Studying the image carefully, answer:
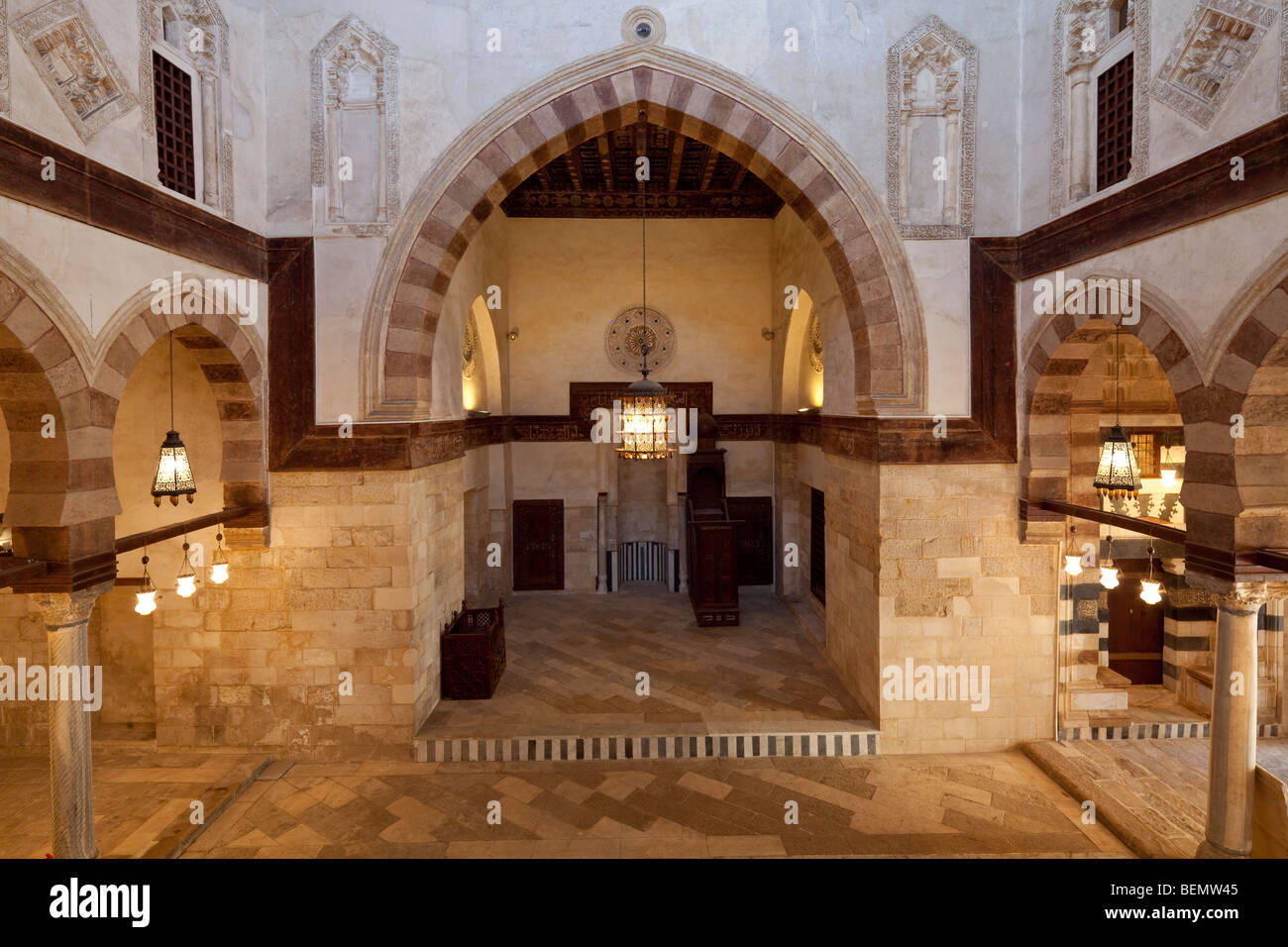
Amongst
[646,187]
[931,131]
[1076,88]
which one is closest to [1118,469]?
[1076,88]

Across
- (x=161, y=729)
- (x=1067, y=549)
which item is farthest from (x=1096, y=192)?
(x=161, y=729)

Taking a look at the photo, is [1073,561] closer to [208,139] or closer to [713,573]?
[713,573]

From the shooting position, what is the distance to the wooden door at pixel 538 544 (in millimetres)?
11406

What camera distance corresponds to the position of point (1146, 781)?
227 inches

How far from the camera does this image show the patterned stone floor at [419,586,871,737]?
6664 millimetres

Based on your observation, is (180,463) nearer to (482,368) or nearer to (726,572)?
(482,368)

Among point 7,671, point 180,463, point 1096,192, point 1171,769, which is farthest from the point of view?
A: point 7,671

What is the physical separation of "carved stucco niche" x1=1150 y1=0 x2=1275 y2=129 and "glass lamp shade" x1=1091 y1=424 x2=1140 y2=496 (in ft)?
7.11

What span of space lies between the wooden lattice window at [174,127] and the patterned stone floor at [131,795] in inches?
193

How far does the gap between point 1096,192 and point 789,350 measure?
5.36 metres

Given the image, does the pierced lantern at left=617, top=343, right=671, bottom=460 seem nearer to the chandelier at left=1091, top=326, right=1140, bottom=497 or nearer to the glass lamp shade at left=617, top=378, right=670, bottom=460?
the glass lamp shade at left=617, top=378, right=670, bottom=460

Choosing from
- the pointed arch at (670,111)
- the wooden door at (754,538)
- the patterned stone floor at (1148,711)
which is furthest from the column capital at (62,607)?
the wooden door at (754,538)

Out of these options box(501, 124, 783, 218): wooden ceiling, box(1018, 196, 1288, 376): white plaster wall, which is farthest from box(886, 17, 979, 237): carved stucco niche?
box(501, 124, 783, 218): wooden ceiling

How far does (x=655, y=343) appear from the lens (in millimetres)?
11320
